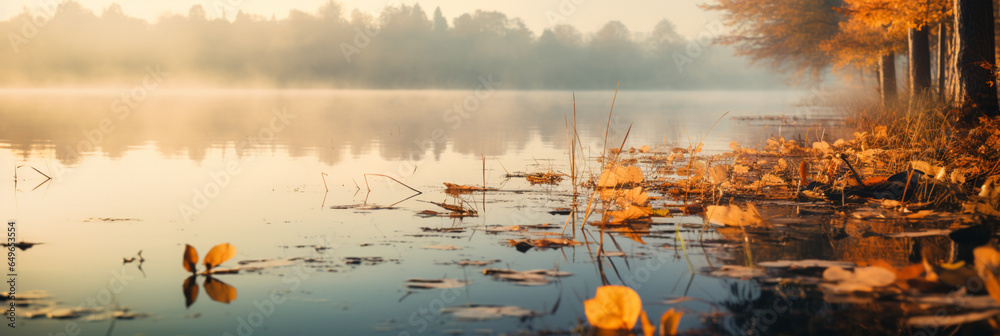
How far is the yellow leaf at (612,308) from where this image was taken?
301cm

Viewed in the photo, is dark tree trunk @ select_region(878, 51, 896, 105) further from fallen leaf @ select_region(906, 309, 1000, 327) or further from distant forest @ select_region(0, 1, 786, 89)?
distant forest @ select_region(0, 1, 786, 89)

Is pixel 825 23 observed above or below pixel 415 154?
above

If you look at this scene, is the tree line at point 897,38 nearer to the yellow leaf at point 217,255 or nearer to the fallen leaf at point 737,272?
the fallen leaf at point 737,272

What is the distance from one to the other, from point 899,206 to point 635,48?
137m

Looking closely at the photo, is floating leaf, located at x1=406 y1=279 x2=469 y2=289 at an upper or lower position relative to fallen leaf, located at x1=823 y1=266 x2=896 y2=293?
lower

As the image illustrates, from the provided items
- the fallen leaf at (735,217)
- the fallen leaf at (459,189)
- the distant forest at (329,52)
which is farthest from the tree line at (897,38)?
the distant forest at (329,52)

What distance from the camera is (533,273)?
13.2 ft

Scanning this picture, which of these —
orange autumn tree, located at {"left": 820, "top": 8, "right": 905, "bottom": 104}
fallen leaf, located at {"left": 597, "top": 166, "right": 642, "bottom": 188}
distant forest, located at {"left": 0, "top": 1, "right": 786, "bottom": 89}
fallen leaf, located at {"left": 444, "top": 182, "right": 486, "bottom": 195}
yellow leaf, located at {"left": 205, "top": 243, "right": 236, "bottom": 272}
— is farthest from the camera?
distant forest, located at {"left": 0, "top": 1, "right": 786, "bottom": 89}

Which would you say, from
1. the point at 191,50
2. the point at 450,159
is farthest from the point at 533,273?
the point at 191,50

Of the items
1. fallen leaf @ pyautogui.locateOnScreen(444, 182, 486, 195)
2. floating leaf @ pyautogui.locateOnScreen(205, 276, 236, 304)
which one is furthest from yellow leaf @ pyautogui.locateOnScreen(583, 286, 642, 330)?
fallen leaf @ pyautogui.locateOnScreen(444, 182, 486, 195)

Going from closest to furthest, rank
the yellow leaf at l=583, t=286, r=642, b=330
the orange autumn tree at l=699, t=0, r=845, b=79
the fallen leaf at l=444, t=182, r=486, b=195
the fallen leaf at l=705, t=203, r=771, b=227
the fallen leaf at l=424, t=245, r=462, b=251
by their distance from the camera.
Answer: the yellow leaf at l=583, t=286, r=642, b=330
the fallen leaf at l=424, t=245, r=462, b=251
the fallen leaf at l=705, t=203, r=771, b=227
the fallen leaf at l=444, t=182, r=486, b=195
the orange autumn tree at l=699, t=0, r=845, b=79

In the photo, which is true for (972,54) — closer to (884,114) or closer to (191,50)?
(884,114)

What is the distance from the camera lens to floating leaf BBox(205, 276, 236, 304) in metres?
3.60

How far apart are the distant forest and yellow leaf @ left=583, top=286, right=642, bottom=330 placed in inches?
3324
